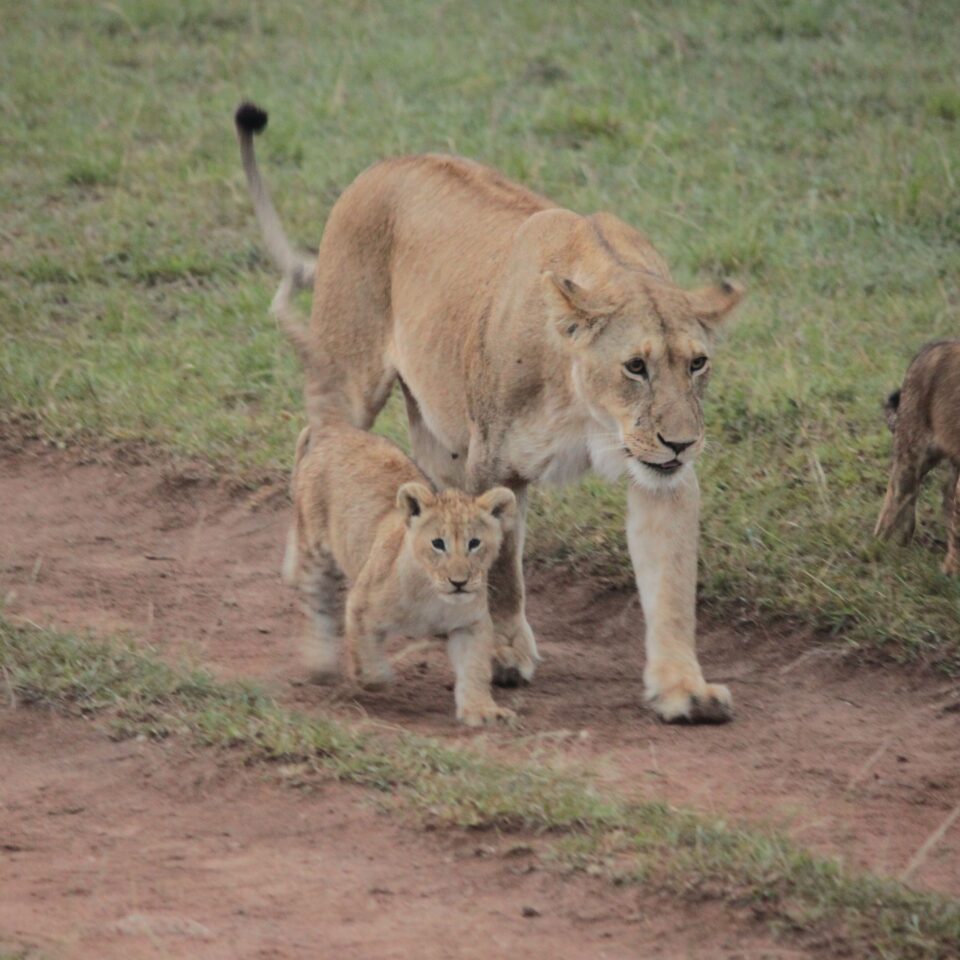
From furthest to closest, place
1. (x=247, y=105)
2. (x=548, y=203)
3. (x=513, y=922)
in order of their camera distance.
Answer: (x=247, y=105)
(x=548, y=203)
(x=513, y=922)

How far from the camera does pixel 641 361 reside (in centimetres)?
493

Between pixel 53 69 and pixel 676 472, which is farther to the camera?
pixel 53 69

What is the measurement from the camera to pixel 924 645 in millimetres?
5457

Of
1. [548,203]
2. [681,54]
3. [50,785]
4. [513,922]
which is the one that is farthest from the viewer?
[681,54]

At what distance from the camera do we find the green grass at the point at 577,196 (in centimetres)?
648

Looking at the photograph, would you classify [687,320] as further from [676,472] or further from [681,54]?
[681,54]

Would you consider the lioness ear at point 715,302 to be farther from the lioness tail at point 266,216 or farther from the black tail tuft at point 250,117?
the black tail tuft at point 250,117

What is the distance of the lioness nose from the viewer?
191 inches

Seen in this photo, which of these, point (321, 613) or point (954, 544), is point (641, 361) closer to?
point (321, 613)

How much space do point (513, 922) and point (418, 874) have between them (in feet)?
0.99

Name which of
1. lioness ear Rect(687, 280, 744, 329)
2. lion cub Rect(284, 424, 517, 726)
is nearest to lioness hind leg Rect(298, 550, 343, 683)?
lion cub Rect(284, 424, 517, 726)

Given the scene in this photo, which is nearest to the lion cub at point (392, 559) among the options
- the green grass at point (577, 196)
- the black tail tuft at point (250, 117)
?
the green grass at point (577, 196)

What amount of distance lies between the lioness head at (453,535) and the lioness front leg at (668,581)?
1.28 ft

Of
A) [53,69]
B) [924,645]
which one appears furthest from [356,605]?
[53,69]
